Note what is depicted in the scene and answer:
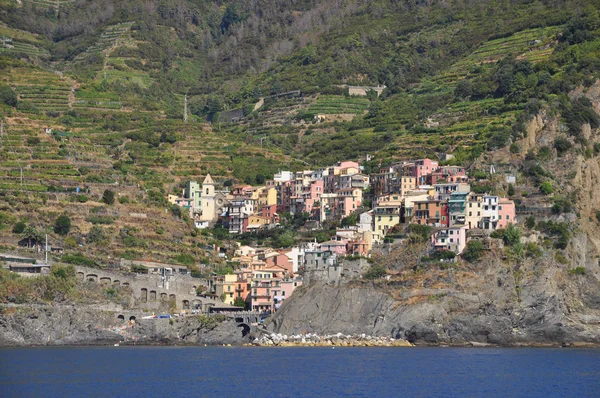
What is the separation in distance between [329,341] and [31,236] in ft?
87.9

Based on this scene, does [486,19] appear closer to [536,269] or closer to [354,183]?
[354,183]

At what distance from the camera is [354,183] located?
126m

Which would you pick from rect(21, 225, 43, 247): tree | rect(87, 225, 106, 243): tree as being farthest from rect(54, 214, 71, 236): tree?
rect(21, 225, 43, 247): tree

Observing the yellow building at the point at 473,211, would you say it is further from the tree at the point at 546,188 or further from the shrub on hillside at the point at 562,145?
the shrub on hillside at the point at 562,145

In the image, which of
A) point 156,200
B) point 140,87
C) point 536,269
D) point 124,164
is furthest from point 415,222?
point 140,87

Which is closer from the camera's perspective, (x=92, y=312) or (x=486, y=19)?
(x=92, y=312)

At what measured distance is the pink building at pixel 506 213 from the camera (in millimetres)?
106750

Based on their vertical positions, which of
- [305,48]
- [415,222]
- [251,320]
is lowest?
[251,320]

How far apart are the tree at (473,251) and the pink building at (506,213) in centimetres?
489

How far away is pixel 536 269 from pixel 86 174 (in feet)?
152

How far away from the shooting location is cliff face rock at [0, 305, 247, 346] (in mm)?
98500

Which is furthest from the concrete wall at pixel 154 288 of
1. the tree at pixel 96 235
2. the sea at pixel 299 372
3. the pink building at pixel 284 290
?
the sea at pixel 299 372

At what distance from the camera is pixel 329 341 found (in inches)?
4011

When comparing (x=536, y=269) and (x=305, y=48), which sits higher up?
(x=305, y=48)
